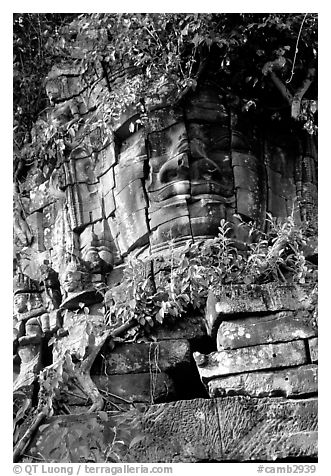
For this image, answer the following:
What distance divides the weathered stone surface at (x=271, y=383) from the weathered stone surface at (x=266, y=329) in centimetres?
24

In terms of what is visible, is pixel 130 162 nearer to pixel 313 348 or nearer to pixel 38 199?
pixel 38 199

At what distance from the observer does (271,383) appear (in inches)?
248

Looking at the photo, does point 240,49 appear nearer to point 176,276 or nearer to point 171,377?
→ point 176,276

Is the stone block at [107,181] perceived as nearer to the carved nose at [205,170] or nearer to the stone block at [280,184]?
the carved nose at [205,170]

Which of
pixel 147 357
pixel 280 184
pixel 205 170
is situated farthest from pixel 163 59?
pixel 147 357

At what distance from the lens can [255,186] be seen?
7.67 metres

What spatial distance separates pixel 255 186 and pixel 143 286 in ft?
4.71

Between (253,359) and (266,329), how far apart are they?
9.8 inches

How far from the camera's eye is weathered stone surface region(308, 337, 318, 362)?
6.32 m

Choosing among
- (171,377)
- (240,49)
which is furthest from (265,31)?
(171,377)

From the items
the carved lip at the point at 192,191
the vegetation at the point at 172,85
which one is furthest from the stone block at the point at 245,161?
the vegetation at the point at 172,85

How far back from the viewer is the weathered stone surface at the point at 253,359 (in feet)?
20.9

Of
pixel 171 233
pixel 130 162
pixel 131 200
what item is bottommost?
pixel 171 233

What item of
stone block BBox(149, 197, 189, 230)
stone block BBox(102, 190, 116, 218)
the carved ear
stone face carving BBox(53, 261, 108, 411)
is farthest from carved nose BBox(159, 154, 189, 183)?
the carved ear
